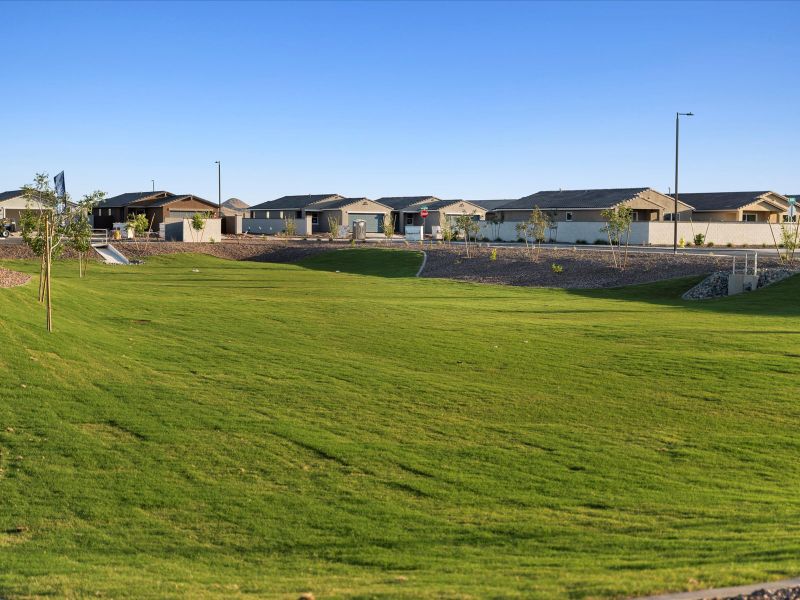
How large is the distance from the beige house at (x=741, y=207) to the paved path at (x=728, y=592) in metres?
79.1

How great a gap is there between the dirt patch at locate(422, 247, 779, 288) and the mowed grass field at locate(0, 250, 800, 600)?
1857 cm

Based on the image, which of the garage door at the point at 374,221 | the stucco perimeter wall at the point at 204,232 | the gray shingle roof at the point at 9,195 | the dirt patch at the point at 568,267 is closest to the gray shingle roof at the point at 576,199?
the garage door at the point at 374,221

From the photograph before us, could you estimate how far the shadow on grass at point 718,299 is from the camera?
32.7m

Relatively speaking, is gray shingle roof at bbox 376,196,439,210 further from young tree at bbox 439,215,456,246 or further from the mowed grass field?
the mowed grass field

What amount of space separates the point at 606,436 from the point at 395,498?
4.44m

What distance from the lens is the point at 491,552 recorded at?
9.42 metres

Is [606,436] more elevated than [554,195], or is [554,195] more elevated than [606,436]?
[554,195]

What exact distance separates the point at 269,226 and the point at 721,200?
4976cm

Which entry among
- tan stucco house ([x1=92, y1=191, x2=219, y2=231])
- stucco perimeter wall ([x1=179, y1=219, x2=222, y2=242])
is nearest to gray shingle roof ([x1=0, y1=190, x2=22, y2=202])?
tan stucco house ([x1=92, y1=191, x2=219, y2=231])

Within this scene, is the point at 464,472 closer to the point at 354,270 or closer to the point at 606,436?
the point at 606,436

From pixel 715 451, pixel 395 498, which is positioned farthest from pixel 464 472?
pixel 715 451

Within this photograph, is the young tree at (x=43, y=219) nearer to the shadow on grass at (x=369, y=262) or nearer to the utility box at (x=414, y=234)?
the shadow on grass at (x=369, y=262)

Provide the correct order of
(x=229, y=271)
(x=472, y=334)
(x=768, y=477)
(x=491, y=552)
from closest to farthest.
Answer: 1. (x=491, y=552)
2. (x=768, y=477)
3. (x=472, y=334)
4. (x=229, y=271)

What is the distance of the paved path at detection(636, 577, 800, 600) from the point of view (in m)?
6.84
